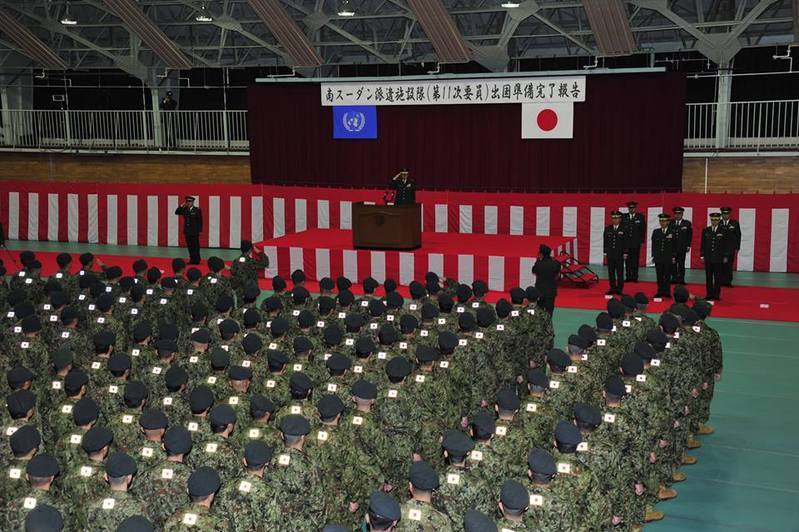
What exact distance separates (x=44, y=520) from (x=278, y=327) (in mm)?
4794

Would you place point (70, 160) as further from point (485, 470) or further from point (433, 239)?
point (485, 470)

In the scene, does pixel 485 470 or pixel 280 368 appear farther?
pixel 280 368

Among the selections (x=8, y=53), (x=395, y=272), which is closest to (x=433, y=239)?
(x=395, y=272)

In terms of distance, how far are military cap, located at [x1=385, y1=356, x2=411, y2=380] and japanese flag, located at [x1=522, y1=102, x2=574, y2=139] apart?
48.6 ft

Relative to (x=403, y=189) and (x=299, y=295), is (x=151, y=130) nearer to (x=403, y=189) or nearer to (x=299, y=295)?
(x=403, y=189)

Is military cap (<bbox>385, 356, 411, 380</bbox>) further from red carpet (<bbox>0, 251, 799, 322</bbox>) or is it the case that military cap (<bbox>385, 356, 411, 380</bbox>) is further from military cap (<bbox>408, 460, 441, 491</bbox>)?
red carpet (<bbox>0, 251, 799, 322</bbox>)

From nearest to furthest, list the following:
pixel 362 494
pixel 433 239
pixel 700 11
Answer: pixel 362 494
pixel 433 239
pixel 700 11

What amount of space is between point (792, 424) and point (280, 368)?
6158 millimetres

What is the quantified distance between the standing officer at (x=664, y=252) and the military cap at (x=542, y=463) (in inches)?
455

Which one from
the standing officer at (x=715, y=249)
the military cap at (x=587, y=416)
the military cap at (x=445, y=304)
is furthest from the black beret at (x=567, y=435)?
the standing officer at (x=715, y=249)

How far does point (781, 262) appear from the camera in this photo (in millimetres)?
19547

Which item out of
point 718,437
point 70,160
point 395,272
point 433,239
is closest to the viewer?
point 718,437

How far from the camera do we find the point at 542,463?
6.11 metres

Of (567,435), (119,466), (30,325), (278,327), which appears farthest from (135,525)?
(30,325)
